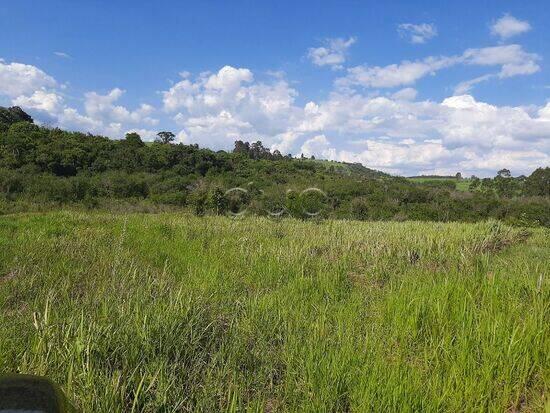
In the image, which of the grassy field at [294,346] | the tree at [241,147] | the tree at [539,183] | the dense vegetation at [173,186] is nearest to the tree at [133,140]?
the dense vegetation at [173,186]

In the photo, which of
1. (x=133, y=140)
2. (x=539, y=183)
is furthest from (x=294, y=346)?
(x=539, y=183)

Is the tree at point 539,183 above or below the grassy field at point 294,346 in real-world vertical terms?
above

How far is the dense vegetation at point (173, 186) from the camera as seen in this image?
39.6 meters

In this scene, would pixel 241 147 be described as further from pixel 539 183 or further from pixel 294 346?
pixel 294 346

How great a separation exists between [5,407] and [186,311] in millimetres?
2673

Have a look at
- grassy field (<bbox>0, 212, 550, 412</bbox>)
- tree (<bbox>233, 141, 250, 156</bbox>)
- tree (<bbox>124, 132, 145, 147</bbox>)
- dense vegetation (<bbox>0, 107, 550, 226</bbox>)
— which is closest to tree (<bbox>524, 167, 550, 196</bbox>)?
dense vegetation (<bbox>0, 107, 550, 226</bbox>)

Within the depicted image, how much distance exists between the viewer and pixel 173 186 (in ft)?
174

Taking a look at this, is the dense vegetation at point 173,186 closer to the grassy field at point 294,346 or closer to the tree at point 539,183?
the tree at point 539,183

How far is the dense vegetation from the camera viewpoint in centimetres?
3962

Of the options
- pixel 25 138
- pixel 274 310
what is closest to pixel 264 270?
pixel 274 310

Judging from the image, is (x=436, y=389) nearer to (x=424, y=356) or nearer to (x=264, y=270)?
(x=424, y=356)

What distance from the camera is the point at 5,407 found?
0.98m

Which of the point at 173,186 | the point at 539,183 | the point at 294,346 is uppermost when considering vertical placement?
the point at 539,183

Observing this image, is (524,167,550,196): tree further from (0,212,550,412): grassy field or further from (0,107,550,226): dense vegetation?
(0,212,550,412): grassy field
